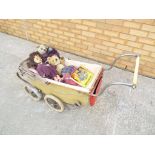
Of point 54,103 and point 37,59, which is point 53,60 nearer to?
point 37,59

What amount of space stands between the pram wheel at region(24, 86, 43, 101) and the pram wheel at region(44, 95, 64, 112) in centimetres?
12

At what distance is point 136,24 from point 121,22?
199mm

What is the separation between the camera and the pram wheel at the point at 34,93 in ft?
8.52

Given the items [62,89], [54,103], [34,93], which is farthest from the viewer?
[34,93]

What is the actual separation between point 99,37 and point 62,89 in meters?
1.13

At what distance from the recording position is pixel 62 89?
228 cm

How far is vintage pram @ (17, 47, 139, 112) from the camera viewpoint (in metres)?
2.18

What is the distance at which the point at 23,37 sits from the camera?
3891 millimetres

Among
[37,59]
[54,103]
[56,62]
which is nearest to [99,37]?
[56,62]

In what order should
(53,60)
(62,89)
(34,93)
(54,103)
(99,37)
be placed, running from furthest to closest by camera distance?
(99,37) < (34,93) < (54,103) < (53,60) < (62,89)

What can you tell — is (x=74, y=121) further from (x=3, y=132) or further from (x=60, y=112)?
(x=3, y=132)

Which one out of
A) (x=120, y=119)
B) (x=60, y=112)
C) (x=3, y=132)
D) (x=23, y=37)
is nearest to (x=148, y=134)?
(x=120, y=119)

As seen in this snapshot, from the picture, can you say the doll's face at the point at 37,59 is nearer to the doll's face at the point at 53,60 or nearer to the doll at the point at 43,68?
the doll at the point at 43,68

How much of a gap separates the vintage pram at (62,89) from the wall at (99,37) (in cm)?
50
